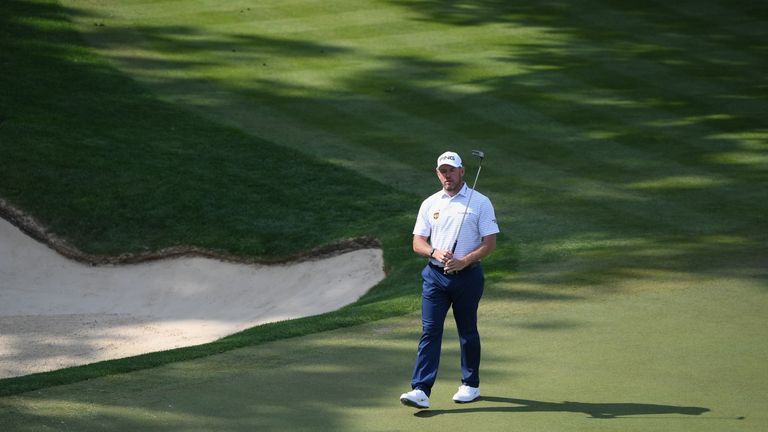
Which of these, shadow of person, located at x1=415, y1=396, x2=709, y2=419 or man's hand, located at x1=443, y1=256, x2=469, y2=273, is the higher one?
man's hand, located at x1=443, y1=256, x2=469, y2=273

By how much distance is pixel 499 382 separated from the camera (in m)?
10.7

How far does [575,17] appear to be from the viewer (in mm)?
28953

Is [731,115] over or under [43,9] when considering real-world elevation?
under

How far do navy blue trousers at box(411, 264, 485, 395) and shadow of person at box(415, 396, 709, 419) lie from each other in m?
0.28

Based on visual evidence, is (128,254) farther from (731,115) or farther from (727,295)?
(731,115)

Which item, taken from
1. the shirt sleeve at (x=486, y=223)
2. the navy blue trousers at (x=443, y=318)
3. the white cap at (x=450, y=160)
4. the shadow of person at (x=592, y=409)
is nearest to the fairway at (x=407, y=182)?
the shadow of person at (x=592, y=409)

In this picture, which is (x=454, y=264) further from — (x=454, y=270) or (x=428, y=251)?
(x=428, y=251)

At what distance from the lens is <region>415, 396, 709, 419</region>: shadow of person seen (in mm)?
9766

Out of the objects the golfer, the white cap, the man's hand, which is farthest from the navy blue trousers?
the white cap

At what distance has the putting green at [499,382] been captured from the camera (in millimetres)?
9656

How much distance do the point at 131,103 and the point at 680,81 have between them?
11197 mm

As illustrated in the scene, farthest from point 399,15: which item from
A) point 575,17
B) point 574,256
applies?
point 574,256

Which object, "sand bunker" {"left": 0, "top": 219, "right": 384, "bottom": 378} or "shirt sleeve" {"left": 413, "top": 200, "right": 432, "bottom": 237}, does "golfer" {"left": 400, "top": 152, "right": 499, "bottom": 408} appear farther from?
"sand bunker" {"left": 0, "top": 219, "right": 384, "bottom": 378}

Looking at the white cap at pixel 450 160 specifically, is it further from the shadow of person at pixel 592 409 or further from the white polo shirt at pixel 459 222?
the shadow of person at pixel 592 409
